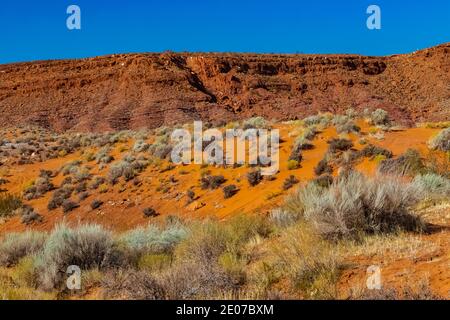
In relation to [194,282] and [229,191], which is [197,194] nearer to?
[229,191]

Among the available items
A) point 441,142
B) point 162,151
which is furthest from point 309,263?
point 162,151

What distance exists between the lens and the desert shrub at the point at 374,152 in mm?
15192

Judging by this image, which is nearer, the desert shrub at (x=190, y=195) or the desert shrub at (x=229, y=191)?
Answer: the desert shrub at (x=229, y=191)

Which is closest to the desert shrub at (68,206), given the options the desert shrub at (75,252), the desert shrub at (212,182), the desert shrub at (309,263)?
the desert shrub at (212,182)

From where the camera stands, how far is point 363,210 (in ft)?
22.1

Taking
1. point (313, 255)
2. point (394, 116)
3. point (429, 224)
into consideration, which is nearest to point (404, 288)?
point (313, 255)

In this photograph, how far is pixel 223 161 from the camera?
1908cm

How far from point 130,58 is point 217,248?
193ft

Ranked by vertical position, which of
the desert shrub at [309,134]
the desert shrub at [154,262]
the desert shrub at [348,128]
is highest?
the desert shrub at [348,128]

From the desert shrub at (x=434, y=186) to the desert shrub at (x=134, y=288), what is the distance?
5989 millimetres

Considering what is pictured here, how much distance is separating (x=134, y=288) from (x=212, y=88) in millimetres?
56211

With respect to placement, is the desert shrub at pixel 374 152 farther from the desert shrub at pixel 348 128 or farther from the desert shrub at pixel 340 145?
the desert shrub at pixel 348 128

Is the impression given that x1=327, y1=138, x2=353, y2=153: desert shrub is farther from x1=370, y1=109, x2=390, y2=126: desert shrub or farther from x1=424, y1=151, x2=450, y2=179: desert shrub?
x1=370, y1=109, x2=390, y2=126: desert shrub

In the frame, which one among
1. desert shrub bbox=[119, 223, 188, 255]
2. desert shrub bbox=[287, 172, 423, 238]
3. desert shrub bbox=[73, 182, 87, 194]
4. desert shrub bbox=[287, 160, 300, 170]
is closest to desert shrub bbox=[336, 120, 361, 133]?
desert shrub bbox=[287, 160, 300, 170]
